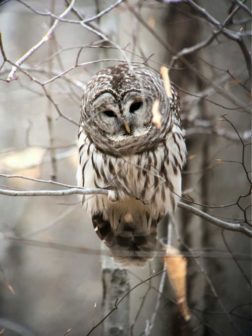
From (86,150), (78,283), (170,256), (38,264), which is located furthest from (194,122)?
(38,264)

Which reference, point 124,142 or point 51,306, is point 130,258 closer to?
point 124,142

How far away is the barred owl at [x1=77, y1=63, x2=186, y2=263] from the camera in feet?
9.35

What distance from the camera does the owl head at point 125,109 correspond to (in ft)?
9.25

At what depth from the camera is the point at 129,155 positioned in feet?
9.69

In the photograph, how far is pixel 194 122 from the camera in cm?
400

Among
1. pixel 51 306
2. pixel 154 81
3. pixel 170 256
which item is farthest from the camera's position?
pixel 51 306

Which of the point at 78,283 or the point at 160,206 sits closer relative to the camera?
the point at 160,206

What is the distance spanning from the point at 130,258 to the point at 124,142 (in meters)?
0.62

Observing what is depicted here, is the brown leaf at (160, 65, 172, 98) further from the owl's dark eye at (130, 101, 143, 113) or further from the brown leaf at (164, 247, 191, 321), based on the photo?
the brown leaf at (164, 247, 191, 321)

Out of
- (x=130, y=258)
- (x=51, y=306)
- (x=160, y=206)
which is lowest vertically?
(x=51, y=306)

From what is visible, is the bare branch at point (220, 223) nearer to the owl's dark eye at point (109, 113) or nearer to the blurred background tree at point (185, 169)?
the blurred background tree at point (185, 169)

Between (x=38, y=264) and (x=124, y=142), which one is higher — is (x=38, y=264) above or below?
below

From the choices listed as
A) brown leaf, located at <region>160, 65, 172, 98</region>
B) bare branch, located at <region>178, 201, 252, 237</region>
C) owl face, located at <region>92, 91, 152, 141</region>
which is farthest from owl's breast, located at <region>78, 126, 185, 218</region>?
bare branch, located at <region>178, 201, 252, 237</region>

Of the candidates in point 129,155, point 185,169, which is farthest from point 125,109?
point 185,169
